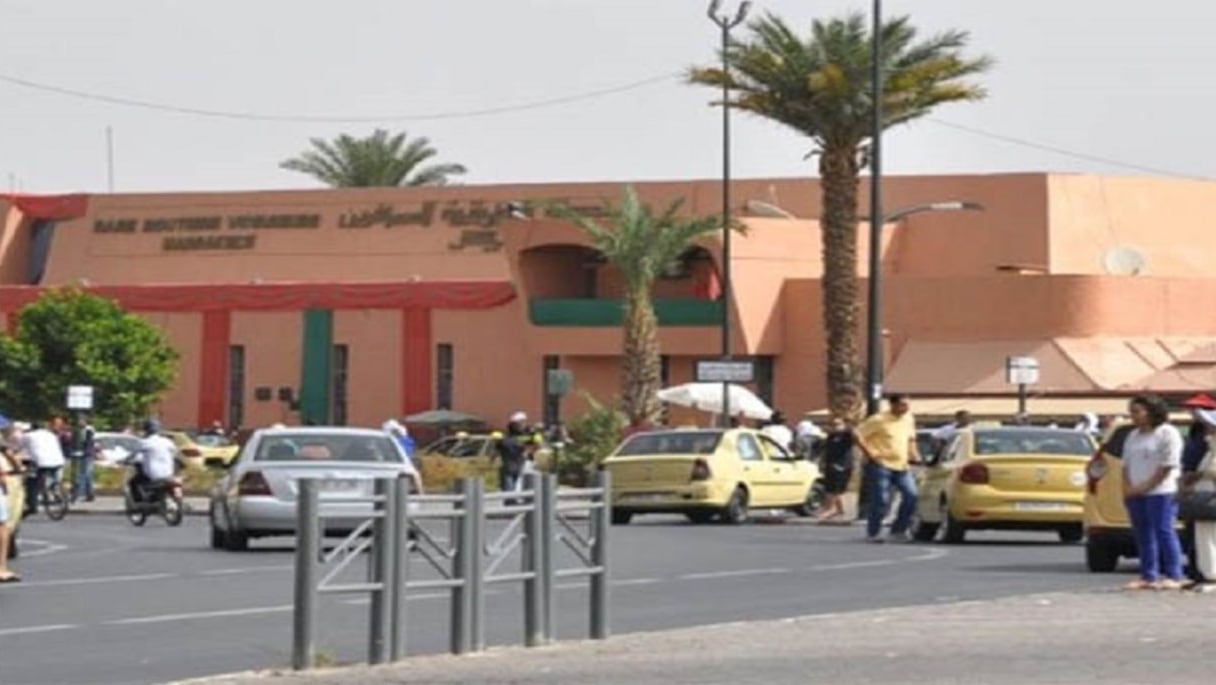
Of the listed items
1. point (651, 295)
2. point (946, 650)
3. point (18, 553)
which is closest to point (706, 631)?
point (946, 650)

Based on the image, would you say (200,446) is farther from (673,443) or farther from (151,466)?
(673,443)

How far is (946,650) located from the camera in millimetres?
19172

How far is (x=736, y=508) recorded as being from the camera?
1764 inches

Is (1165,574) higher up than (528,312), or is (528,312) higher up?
(528,312)

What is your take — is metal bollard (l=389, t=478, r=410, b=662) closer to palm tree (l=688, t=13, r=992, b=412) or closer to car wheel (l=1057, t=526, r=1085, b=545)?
car wheel (l=1057, t=526, r=1085, b=545)

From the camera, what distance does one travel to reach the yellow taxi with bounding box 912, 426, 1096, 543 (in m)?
35.5

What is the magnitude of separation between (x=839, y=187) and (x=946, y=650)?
159 ft

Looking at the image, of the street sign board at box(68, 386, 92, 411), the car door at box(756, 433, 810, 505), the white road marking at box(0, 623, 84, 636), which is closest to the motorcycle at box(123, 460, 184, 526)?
the car door at box(756, 433, 810, 505)

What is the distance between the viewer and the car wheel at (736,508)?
1759 inches

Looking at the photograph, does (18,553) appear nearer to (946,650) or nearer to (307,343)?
(946,650)

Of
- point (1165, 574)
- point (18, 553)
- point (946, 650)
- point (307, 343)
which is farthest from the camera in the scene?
point (307, 343)

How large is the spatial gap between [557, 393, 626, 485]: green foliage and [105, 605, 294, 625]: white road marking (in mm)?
34384

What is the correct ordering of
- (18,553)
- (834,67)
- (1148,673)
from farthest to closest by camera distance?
(834,67) < (18,553) < (1148,673)

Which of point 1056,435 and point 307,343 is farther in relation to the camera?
point 307,343
